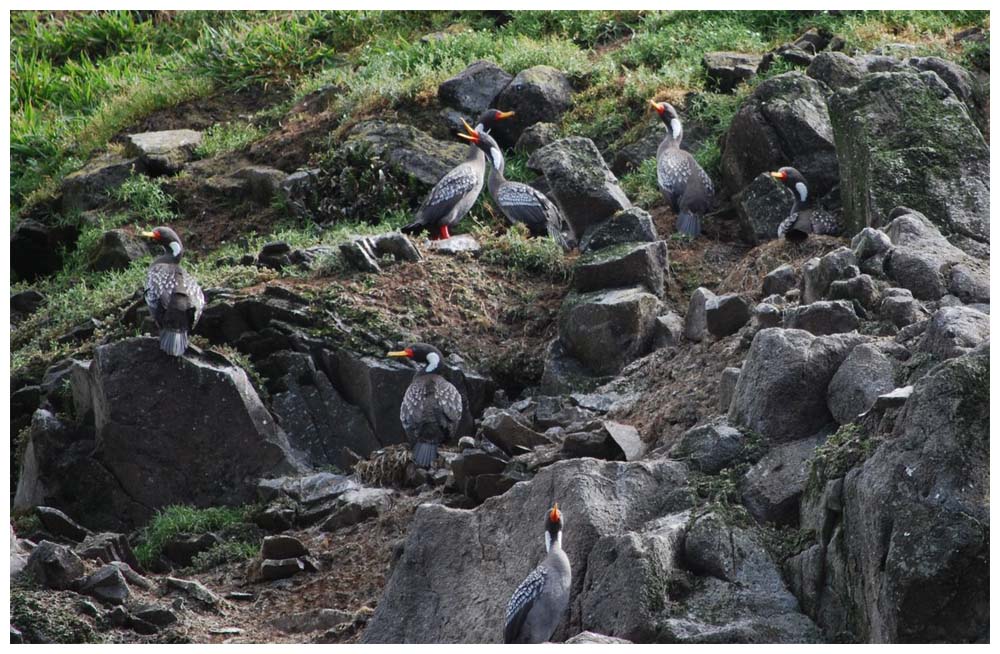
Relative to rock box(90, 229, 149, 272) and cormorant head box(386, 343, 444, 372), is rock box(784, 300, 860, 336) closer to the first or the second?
cormorant head box(386, 343, 444, 372)

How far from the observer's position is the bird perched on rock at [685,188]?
14.3 metres

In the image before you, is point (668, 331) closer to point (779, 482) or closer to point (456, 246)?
point (456, 246)

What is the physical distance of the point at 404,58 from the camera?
1919 centimetres

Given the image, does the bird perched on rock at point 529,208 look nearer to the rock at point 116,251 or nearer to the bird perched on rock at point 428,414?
the bird perched on rock at point 428,414

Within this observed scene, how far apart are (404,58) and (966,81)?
7589 millimetres

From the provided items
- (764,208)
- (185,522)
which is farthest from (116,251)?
(764,208)

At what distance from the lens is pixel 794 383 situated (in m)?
8.17

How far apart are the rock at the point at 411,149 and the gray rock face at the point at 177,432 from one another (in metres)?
4.94

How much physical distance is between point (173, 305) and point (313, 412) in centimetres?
154

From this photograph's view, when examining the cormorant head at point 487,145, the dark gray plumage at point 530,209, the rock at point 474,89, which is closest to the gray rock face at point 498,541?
the dark gray plumage at point 530,209

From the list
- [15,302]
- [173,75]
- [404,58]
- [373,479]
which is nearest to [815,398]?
[373,479]

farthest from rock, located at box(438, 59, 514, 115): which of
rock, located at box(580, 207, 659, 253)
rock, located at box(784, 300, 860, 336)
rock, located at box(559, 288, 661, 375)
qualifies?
rock, located at box(784, 300, 860, 336)

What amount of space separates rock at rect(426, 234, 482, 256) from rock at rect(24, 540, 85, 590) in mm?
5901

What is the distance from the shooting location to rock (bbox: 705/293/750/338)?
36.5ft
